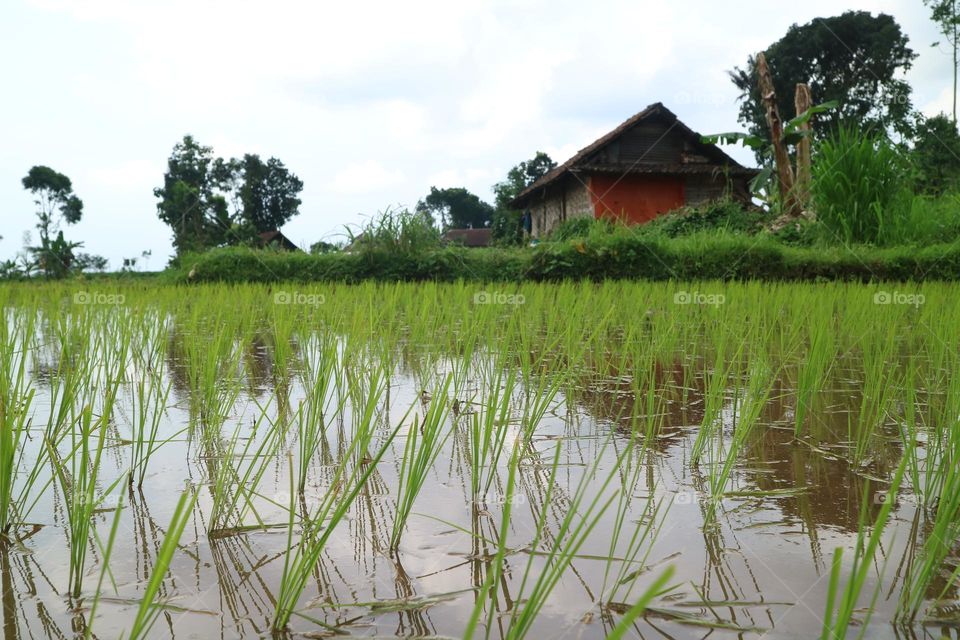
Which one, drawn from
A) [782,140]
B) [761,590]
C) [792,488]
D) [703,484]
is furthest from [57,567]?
[782,140]

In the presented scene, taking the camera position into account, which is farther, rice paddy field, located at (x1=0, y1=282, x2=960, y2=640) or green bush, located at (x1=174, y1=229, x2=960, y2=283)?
green bush, located at (x1=174, y1=229, x2=960, y2=283)

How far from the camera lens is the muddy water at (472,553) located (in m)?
0.89

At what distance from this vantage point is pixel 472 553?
1097mm

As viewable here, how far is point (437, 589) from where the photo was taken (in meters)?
→ 0.98

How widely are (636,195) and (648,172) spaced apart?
683 millimetres

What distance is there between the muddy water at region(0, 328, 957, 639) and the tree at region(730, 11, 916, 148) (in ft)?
89.4

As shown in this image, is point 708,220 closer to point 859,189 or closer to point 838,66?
point 859,189

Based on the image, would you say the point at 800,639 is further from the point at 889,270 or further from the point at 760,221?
the point at 760,221

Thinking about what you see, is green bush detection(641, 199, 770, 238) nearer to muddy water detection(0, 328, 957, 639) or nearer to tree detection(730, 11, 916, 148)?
muddy water detection(0, 328, 957, 639)

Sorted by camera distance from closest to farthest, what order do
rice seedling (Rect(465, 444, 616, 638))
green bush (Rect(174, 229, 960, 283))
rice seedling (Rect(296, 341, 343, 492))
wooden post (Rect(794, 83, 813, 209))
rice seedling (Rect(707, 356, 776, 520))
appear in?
rice seedling (Rect(465, 444, 616, 638)), rice seedling (Rect(707, 356, 776, 520)), rice seedling (Rect(296, 341, 343, 492)), green bush (Rect(174, 229, 960, 283)), wooden post (Rect(794, 83, 813, 209))

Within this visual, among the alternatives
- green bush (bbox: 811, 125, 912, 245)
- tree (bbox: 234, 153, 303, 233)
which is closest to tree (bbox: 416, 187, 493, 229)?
tree (bbox: 234, 153, 303, 233)
